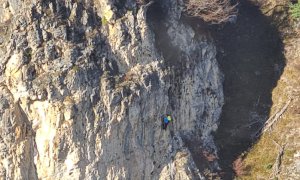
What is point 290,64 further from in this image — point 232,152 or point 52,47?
point 52,47

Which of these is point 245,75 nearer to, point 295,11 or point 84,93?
point 295,11

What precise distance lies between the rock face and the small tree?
114 inches

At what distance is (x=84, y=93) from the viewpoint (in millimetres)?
34062

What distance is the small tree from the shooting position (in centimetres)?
3884

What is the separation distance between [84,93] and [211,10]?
12.3 metres

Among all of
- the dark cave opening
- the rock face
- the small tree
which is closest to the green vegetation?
the dark cave opening

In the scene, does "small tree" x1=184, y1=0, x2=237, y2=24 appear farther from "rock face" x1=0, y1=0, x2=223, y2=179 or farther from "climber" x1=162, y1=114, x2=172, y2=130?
"climber" x1=162, y1=114, x2=172, y2=130

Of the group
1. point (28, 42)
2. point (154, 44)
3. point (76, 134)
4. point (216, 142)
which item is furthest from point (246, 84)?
point (28, 42)

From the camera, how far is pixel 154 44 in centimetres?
3691

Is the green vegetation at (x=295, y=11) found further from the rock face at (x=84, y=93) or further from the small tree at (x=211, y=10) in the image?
the rock face at (x=84, y=93)

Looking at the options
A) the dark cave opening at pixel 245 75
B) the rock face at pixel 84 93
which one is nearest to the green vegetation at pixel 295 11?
the dark cave opening at pixel 245 75

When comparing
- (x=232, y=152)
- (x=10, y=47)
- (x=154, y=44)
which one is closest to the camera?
(x=10, y=47)

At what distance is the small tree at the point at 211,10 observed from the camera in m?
38.8

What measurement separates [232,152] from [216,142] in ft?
4.69
